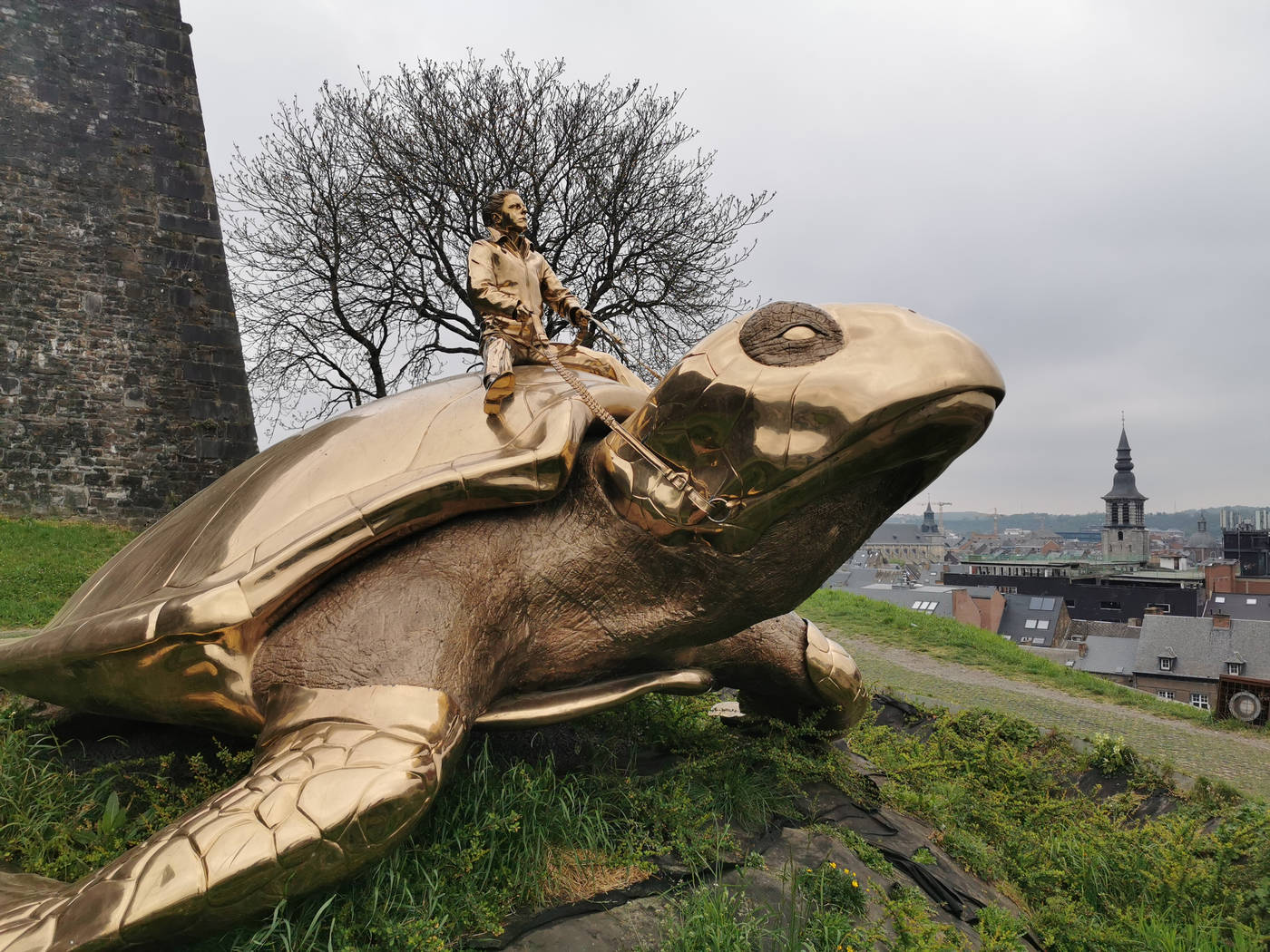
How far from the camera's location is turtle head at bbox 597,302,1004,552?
6.51 ft

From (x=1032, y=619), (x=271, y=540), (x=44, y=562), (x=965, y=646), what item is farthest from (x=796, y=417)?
(x=1032, y=619)

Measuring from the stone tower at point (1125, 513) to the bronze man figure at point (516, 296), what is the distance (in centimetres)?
9948

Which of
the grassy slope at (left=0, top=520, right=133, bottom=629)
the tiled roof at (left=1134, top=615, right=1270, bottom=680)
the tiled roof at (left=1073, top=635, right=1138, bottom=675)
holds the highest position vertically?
the grassy slope at (left=0, top=520, right=133, bottom=629)

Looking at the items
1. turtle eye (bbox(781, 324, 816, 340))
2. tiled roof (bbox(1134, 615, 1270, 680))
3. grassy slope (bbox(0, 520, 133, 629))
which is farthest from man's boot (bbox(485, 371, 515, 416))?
tiled roof (bbox(1134, 615, 1270, 680))

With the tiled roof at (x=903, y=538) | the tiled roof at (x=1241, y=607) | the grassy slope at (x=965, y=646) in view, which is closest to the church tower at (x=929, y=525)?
the tiled roof at (x=903, y=538)

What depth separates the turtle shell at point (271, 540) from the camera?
2227 millimetres

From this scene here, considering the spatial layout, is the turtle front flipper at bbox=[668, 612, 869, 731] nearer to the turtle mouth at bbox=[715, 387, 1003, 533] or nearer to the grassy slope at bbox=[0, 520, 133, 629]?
the turtle mouth at bbox=[715, 387, 1003, 533]

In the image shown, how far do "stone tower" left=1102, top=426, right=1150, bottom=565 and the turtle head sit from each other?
329ft

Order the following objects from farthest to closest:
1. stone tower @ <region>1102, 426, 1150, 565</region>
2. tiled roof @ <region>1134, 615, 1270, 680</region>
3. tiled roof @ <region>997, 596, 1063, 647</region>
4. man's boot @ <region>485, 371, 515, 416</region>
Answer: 1. stone tower @ <region>1102, 426, 1150, 565</region>
2. tiled roof @ <region>997, 596, 1063, 647</region>
3. tiled roof @ <region>1134, 615, 1270, 680</region>
4. man's boot @ <region>485, 371, 515, 416</region>

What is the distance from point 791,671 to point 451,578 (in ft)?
5.46

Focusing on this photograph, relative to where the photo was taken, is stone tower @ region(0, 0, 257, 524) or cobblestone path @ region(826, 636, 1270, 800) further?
stone tower @ region(0, 0, 257, 524)

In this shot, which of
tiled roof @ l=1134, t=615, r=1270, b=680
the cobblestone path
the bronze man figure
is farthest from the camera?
tiled roof @ l=1134, t=615, r=1270, b=680

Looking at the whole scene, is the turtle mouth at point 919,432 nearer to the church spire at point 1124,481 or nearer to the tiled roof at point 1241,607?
the tiled roof at point 1241,607

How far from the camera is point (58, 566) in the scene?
31.3 feet
